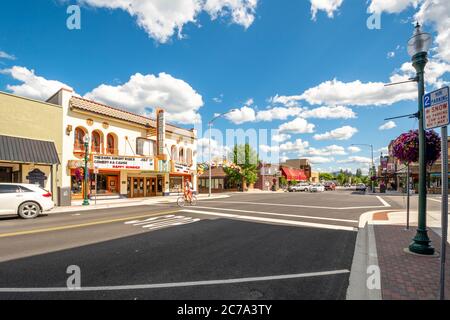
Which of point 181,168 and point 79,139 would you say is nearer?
point 79,139

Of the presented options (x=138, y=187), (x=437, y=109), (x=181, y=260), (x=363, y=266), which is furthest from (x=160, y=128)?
(x=437, y=109)

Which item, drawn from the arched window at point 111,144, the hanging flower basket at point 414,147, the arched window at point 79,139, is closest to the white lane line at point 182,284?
the hanging flower basket at point 414,147

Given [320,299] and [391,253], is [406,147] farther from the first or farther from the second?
[320,299]

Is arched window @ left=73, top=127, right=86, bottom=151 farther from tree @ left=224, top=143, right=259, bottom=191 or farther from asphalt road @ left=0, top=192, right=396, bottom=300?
tree @ left=224, top=143, right=259, bottom=191

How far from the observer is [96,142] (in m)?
20.0

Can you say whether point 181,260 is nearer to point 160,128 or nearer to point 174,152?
point 160,128

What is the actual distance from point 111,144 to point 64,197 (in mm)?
6273

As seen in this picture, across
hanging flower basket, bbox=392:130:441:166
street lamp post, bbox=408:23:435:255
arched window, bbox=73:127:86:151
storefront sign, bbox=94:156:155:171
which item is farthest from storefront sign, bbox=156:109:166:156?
street lamp post, bbox=408:23:435:255

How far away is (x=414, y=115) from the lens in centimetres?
546

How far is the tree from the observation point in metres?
42.5

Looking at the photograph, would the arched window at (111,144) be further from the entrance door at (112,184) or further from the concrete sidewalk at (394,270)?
the concrete sidewalk at (394,270)

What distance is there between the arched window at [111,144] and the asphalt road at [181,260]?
41.3 ft

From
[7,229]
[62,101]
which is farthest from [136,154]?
Result: [7,229]

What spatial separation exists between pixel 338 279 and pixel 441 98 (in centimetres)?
331
